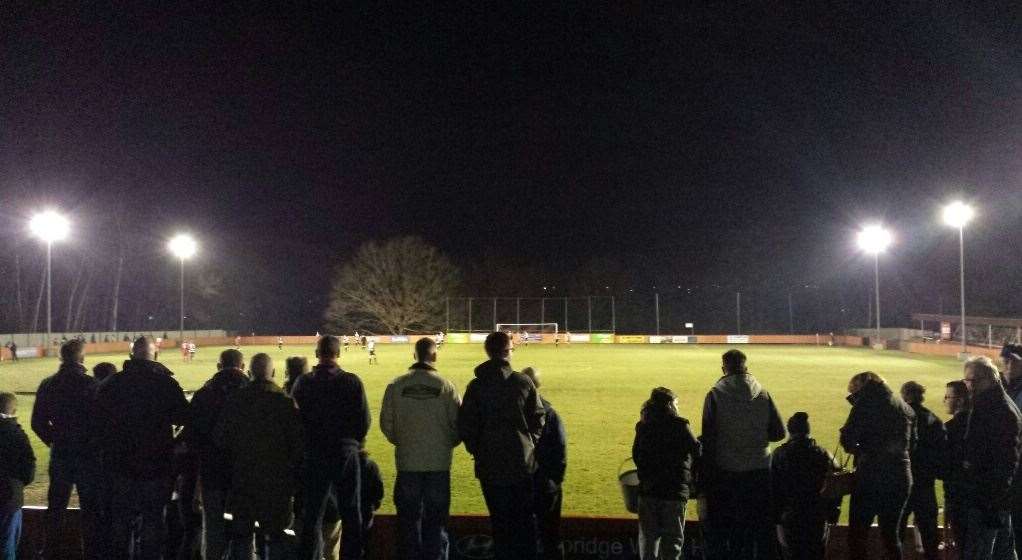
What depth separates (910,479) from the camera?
558 centimetres

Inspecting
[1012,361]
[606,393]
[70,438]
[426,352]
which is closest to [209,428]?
[70,438]

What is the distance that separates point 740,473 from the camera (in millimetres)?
5523

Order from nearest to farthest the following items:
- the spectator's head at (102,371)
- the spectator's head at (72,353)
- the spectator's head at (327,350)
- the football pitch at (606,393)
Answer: the spectator's head at (327,350) → the spectator's head at (72,353) → the spectator's head at (102,371) → the football pitch at (606,393)

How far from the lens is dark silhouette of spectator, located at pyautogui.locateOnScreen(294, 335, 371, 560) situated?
5.45 metres

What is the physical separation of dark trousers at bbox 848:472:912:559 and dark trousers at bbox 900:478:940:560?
29 cm

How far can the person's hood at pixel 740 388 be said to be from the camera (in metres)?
5.61

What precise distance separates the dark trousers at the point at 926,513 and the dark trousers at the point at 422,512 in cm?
381

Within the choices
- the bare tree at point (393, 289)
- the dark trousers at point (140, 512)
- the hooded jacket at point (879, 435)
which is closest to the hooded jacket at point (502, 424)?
the dark trousers at point (140, 512)

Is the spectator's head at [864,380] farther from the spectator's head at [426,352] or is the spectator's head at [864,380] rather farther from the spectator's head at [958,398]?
the spectator's head at [426,352]

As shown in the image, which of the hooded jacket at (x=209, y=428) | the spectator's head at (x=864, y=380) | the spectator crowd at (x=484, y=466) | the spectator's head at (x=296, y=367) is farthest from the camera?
the spectator's head at (x=296, y=367)

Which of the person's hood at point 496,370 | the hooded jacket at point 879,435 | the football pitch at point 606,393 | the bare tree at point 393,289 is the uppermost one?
the bare tree at point 393,289

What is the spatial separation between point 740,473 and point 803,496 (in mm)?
551

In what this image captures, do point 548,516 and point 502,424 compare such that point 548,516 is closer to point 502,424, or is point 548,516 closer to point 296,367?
point 502,424

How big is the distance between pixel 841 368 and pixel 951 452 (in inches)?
1169
